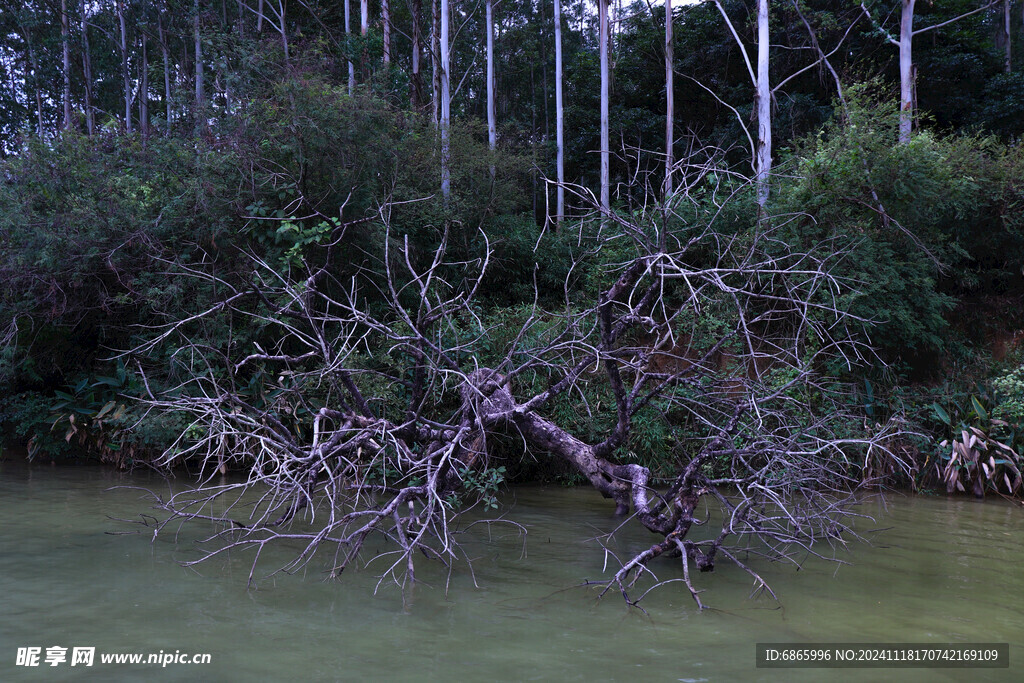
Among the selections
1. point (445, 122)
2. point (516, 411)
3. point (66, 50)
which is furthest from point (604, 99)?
point (66, 50)

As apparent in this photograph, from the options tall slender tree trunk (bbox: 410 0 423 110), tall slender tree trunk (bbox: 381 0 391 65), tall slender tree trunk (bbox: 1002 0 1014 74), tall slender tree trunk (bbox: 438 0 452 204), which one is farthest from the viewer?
tall slender tree trunk (bbox: 1002 0 1014 74)

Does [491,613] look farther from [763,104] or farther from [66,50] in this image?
[66,50]

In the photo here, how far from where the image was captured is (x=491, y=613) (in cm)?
504

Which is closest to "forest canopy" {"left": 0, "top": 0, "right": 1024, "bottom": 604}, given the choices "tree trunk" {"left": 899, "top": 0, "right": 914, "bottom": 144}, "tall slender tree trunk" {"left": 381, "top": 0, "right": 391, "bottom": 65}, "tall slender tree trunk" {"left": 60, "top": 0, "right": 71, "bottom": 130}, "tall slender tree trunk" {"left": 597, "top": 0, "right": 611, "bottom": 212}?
"tree trunk" {"left": 899, "top": 0, "right": 914, "bottom": 144}

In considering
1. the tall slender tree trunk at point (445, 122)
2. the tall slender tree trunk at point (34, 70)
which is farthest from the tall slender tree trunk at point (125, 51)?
the tall slender tree trunk at point (445, 122)

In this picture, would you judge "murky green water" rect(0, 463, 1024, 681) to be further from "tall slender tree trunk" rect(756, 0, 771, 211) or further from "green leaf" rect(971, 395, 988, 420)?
"tall slender tree trunk" rect(756, 0, 771, 211)

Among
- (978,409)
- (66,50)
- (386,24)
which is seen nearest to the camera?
(978,409)

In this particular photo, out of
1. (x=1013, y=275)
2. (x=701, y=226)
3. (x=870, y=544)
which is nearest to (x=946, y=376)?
(x=1013, y=275)

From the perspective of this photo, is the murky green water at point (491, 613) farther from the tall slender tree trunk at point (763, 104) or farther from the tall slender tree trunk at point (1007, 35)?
the tall slender tree trunk at point (1007, 35)

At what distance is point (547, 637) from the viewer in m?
4.60

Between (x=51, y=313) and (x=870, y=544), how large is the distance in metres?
10.6

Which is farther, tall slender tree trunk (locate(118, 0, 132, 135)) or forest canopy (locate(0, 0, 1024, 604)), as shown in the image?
tall slender tree trunk (locate(118, 0, 132, 135))

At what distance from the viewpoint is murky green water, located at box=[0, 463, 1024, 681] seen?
4.14 meters

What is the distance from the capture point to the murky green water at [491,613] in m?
4.14
